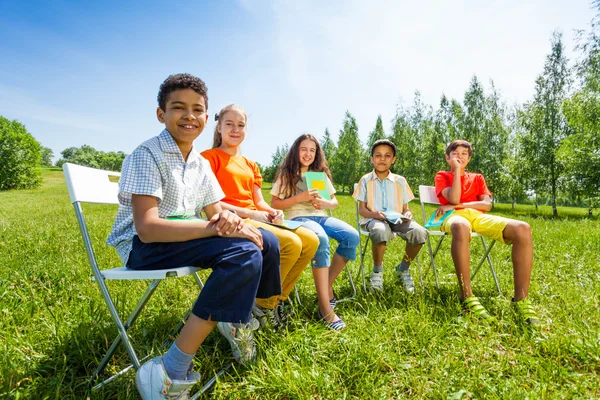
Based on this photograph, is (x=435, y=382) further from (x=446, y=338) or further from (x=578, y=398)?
(x=578, y=398)

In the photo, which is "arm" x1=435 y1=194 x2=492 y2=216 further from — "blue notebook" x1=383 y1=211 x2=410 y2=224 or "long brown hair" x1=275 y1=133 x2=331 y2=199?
"long brown hair" x1=275 y1=133 x2=331 y2=199

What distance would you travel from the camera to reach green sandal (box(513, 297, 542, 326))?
8.20 feet

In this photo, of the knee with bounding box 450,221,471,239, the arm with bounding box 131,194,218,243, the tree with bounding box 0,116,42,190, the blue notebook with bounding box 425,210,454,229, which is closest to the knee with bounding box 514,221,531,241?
the knee with bounding box 450,221,471,239

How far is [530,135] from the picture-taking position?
60.6 ft

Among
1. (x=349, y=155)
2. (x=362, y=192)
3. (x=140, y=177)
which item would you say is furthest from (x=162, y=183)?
(x=349, y=155)

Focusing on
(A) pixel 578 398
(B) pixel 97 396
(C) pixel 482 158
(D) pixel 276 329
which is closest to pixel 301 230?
(D) pixel 276 329

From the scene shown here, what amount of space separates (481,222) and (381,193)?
104 cm

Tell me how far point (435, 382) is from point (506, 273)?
2848 millimetres

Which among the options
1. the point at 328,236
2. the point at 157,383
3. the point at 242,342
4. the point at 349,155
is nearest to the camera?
the point at 157,383

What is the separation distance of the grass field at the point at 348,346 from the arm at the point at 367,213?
2.56 feet

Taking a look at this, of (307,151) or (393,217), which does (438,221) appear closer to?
(393,217)

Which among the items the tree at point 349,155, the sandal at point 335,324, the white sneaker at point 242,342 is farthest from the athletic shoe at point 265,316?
the tree at point 349,155

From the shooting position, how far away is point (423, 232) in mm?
3297

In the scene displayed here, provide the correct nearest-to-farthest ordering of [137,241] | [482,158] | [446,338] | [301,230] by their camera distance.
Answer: [137,241]
[446,338]
[301,230]
[482,158]
